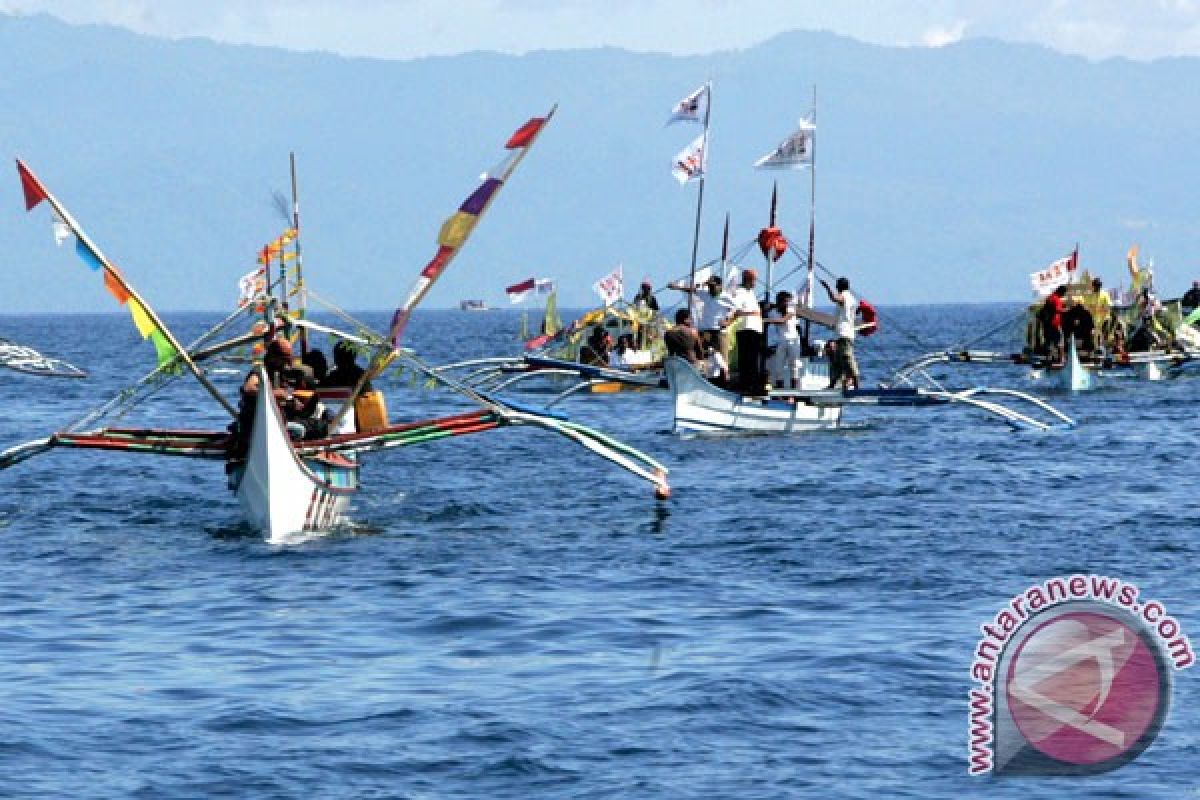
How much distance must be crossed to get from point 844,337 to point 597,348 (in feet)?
58.5

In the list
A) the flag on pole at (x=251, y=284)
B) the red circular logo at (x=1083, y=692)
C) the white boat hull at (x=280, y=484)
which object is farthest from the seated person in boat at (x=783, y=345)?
the red circular logo at (x=1083, y=692)

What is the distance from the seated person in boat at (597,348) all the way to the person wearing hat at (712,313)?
50.4 ft

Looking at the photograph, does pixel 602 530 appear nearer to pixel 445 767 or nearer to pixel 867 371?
pixel 445 767

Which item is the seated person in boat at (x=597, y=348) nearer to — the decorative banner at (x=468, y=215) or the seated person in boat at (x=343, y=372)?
the seated person in boat at (x=343, y=372)

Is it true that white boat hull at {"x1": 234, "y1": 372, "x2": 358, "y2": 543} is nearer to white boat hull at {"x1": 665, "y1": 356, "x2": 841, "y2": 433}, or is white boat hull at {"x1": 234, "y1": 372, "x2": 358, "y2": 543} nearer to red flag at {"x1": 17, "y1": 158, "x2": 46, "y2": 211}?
red flag at {"x1": 17, "y1": 158, "x2": 46, "y2": 211}

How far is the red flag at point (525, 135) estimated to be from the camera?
2220cm

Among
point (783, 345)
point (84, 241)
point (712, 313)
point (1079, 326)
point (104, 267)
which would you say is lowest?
point (783, 345)

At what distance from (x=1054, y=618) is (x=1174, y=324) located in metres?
40.5

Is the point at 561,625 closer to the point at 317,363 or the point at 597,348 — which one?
the point at 317,363

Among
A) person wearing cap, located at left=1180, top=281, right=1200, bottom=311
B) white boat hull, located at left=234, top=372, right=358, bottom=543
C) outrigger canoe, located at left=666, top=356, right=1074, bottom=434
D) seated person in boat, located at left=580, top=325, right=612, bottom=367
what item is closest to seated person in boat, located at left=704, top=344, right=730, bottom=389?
outrigger canoe, located at left=666, top=356, right=1074, bottom=434

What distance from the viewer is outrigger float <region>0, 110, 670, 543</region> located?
22.2m

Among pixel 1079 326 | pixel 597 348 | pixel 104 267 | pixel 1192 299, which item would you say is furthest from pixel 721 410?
pixel 1192 299

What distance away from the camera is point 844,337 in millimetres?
36656

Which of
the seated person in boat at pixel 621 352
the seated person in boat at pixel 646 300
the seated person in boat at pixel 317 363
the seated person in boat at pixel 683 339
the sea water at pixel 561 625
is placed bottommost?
the sea water at pixel 561 625
